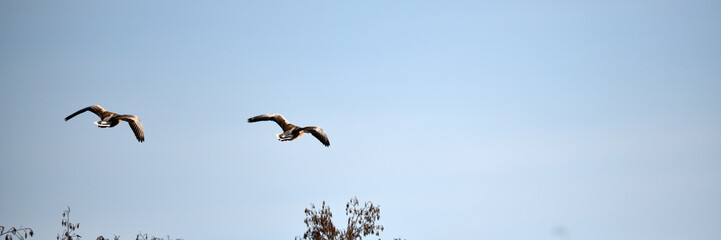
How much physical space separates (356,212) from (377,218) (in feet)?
4.10

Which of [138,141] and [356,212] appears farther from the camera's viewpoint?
[356,212]

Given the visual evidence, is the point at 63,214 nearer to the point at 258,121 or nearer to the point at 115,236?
the point at 115,236

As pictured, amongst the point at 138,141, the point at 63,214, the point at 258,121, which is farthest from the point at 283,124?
the point at 63,214

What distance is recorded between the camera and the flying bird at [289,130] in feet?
142

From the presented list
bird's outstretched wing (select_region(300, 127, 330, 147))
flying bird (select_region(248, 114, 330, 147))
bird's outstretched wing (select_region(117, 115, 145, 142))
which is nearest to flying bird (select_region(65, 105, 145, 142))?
bird's outstretched wing (select_region(117, 115, 145, 142))

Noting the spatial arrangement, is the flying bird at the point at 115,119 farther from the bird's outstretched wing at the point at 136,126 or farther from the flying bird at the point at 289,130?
the flying bird at the point at 289,130

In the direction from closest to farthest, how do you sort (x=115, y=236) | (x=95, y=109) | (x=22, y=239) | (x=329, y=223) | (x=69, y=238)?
(x=22, y=239)
(x=69, y=238)
(x=115, y=236)
(x=95, y=109)
(x=329, y=223)

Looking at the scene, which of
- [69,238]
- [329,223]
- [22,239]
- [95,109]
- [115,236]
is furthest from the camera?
[329,223]

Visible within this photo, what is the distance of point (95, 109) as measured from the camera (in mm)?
43906

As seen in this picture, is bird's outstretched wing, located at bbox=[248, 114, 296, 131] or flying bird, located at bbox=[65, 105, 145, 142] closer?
flying bird, located at bbox=[65, 105, 145, 142]

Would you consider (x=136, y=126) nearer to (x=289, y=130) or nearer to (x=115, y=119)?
(x=115, y=119)

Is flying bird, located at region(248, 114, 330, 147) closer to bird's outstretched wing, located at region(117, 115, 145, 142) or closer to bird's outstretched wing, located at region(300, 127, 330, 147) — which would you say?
bird's outstretched wing, located at region(300, 127, 330, 147)

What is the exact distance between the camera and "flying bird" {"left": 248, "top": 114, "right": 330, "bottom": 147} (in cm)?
4331

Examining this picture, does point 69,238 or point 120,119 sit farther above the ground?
point 120,119
